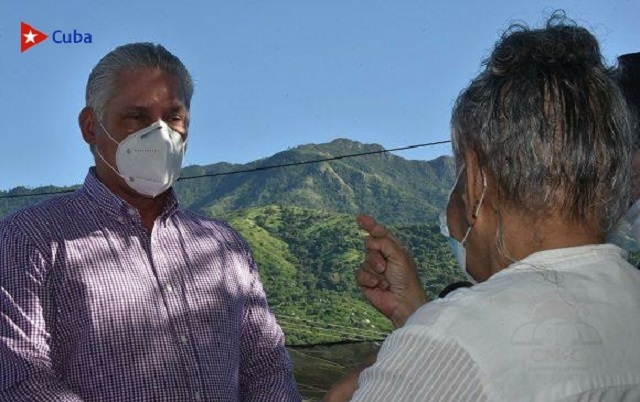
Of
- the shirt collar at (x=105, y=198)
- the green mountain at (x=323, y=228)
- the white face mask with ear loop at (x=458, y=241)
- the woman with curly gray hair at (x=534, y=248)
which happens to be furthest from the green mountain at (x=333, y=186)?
the woman with curly gray hair at (x=534, y=248)

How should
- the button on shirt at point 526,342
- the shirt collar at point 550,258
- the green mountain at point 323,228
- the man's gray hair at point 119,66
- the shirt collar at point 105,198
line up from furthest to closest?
1. the green mountain at point 323,228
2. the man's gray hair at point 119,66
3. the shirt collar at point 105,198
4. the shirt collar at point 550,258
5. the button on shirt at point 526,342

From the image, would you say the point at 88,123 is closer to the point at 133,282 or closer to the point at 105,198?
the point at 105,198

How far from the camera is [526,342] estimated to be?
1.27 m

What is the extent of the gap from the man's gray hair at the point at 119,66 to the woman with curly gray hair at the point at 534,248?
157cm

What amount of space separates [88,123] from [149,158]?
0.25 m

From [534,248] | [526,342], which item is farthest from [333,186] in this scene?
[526,342]

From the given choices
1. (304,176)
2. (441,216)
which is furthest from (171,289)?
(304,176)

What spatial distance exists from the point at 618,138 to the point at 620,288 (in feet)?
0.81

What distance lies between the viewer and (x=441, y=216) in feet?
5.42

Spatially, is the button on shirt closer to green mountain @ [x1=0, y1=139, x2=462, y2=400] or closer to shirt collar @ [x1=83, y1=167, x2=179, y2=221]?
green mountain @ [x1=0, y1=139, x2=462, y2=400]

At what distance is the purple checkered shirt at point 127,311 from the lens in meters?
2.33

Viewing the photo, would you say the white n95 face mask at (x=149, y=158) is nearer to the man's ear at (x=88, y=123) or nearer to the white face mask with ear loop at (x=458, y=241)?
the man's ear at (x=88, y=123)

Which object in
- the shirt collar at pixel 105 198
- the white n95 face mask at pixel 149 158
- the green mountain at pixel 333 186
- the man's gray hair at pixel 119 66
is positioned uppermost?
the man's gray hair at pixel 119 66

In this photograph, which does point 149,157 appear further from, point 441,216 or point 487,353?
point 487,353
